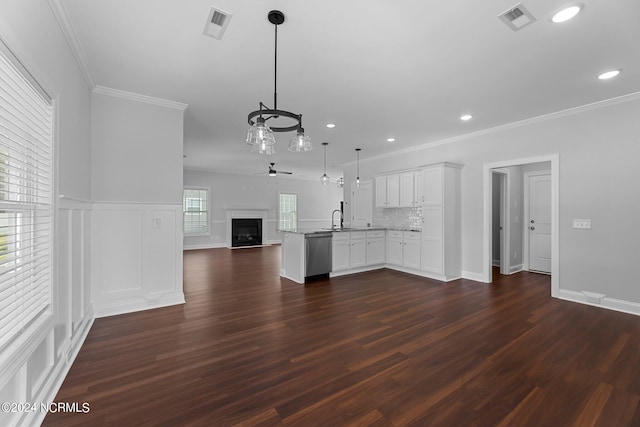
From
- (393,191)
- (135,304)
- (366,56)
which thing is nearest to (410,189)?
(393,191)

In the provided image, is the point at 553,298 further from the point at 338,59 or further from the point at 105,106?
the point at 105,106

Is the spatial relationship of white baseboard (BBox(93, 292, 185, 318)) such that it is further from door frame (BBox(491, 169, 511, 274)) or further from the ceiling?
door frame (BBox(491, 169, 511, 274))

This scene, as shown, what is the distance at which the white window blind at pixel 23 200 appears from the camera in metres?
1.42

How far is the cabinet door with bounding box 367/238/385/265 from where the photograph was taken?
234 inches

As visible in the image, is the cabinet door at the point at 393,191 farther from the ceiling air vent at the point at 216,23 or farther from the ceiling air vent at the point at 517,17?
the ceiling air vent at the point at 216,23

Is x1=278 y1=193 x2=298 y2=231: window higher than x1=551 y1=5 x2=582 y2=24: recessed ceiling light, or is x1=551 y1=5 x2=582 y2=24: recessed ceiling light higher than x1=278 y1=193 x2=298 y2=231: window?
x1=551 y1=5 x2=582 y2=24: recessed ceiling light

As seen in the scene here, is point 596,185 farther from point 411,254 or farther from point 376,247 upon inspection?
point 376,247

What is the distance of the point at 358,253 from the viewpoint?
18.9 ft

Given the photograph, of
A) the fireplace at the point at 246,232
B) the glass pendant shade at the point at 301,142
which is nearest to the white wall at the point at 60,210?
the glass pendant shade at the point at 301,142

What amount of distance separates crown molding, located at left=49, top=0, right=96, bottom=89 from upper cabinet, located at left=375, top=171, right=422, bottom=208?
5316 mm

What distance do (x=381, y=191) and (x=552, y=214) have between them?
3243 mm

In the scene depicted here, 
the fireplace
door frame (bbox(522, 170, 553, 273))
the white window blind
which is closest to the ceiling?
the white window blind

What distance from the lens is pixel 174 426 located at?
1.64 metres

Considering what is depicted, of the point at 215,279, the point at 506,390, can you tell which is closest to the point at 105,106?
the point at 215,279
